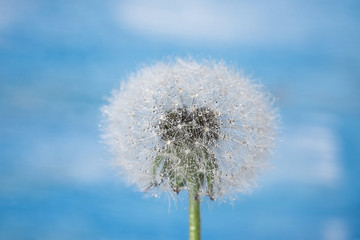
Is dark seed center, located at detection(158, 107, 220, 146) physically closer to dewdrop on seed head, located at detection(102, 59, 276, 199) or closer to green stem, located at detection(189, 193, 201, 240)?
dewdrop on seed head, located at detection(102, 59, 276, 199)

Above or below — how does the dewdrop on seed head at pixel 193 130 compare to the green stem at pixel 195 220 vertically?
above

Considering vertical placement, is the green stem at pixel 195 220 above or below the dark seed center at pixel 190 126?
below

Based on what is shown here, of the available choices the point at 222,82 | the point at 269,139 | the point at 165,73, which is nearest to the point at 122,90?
the point at 165,73

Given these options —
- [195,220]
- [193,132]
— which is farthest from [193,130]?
[195,220]

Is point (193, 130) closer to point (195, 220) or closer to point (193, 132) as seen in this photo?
point (193, 132)

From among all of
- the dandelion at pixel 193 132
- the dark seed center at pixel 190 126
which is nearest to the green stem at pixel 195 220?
the dandelion at pixel 193 132

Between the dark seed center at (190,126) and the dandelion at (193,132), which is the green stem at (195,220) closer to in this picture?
the dandelion at (193,132)

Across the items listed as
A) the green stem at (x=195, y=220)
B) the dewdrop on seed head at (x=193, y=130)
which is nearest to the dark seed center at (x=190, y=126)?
the dewdrop on seed head at (x=193, y=130)
